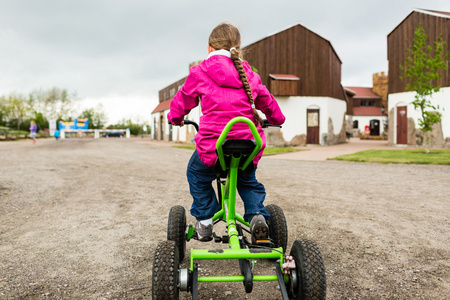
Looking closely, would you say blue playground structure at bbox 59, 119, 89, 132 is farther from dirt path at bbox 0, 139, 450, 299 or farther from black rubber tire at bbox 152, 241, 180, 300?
black rubber tire at bbox 152, 241, 180, 300

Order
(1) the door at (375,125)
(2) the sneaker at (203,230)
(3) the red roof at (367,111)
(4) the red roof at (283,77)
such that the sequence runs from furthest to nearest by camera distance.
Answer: (3) the red roof at (367,111) < (1) the door at (375,125) < (4) the red roof at (283,77) < (2) the sneaker at (203,230)

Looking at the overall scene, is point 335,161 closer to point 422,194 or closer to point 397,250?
point 422,194

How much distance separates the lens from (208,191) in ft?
7.69

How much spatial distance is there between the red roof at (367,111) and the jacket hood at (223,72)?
49.5m

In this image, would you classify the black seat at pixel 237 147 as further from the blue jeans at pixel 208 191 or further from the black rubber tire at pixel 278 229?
the black rubber tire at pixel 278 229

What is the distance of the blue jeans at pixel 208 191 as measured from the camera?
226cm

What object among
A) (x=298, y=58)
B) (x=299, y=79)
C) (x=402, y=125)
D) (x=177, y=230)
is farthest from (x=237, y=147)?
(x=298, y=58)

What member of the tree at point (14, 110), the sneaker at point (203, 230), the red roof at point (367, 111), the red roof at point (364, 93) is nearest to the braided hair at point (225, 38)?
the sneaker at point (203, 230)

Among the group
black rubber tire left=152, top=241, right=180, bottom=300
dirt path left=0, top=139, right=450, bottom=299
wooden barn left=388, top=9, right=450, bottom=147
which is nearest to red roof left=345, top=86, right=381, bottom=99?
wooden barn left=388, top=9, right=450, bottom=147

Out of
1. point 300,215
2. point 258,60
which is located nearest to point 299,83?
point 258,60

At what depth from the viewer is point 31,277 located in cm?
242

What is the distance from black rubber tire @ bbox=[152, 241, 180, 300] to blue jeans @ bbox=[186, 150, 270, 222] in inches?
19.9

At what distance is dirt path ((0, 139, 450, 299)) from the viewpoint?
2.28 m

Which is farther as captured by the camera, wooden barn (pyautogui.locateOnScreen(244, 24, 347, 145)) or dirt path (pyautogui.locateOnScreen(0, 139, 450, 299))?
wooden barn (pyautogui.locateOnScreen(244, 24, 347, 145))
